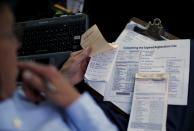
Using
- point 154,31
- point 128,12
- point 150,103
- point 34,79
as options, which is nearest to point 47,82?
point 34,79

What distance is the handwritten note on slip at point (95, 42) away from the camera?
134 cm

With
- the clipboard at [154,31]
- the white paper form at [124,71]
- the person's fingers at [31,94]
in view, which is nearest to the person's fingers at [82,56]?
the white paper form at [124,71]

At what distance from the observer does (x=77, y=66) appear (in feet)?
4.41

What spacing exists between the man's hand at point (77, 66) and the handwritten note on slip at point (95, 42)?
2cm

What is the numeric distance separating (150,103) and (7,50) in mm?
604

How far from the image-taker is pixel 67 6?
1662 mm

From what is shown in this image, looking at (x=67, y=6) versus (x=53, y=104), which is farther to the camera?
(x=67, y=6)

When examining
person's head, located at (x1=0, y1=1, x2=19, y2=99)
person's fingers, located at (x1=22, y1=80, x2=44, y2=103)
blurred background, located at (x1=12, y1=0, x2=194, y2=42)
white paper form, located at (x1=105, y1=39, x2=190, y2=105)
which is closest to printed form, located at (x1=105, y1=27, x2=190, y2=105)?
white paper form, located at (x1=105, y1=39, x2=190, y2=105)

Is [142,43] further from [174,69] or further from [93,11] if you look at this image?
[93,11]

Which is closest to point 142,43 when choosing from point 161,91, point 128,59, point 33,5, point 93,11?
point 128,59

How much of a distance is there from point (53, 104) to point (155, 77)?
444mm

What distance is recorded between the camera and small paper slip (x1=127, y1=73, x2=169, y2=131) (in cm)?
119

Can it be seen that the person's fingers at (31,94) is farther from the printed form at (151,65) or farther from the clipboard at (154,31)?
the clipboard at (154,31)

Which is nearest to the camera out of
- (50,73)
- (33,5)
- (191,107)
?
(50,73)
